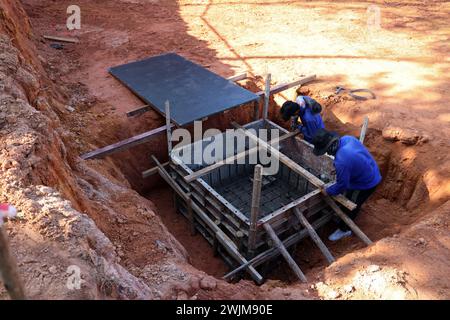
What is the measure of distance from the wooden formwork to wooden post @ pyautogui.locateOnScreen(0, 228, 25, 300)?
283 centimetres

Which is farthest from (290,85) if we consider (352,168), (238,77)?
(352,168)

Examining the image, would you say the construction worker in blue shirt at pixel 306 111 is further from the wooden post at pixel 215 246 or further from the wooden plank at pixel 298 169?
the wooden post at pixel 215 246

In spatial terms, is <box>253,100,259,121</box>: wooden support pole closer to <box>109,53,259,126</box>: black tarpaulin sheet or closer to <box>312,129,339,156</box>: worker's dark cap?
<box>109,53,259,126</box>: black tarpaulin sheet

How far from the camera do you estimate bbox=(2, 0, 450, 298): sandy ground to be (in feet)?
13.1

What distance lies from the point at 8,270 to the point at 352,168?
4144mm

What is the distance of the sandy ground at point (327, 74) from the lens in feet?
13.1

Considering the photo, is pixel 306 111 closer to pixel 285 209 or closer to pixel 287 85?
pixel 287 85

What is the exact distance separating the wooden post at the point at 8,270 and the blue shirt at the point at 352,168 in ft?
12.9

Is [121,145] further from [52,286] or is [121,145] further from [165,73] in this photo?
[52,286]

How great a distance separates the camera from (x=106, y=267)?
2.71 m

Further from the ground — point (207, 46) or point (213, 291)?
point (207, 46)

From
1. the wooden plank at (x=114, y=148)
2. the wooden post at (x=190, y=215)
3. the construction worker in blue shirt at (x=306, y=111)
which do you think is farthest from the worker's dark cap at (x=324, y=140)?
the wooden plank at (x=114, y=148)
